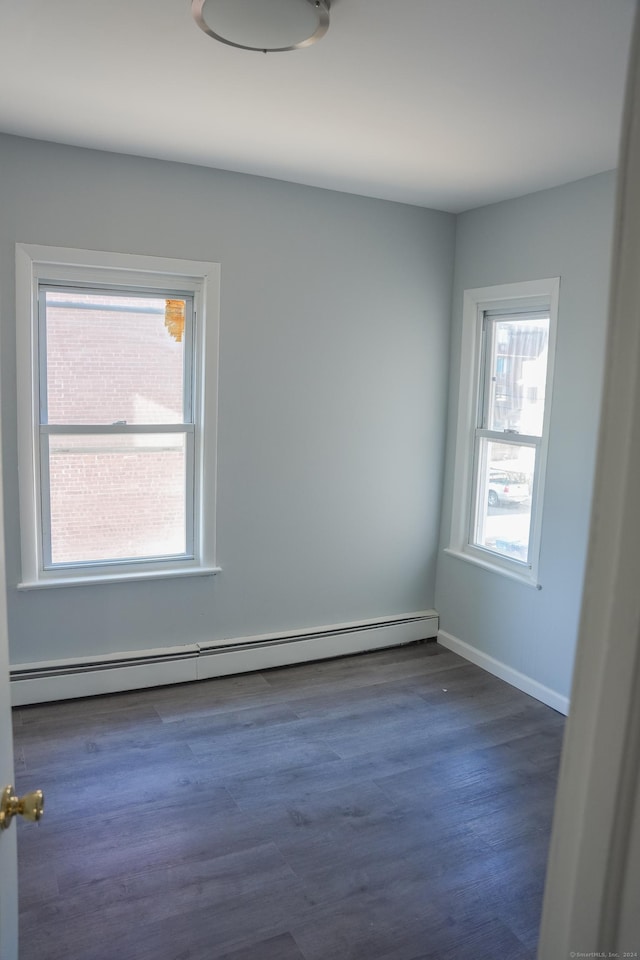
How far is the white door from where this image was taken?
1.10 m

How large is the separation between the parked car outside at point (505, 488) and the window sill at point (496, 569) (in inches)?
13.6

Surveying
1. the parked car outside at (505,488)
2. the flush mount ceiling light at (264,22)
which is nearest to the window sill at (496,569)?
the parked car outside at (505,488)

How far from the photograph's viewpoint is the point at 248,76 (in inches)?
91.3

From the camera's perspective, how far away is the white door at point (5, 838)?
1.10m

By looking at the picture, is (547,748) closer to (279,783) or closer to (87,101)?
(279,783)

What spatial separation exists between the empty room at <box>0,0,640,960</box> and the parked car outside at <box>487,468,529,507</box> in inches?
0.7

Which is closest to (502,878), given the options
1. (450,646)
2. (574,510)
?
(574,510)

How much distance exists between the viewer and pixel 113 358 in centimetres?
347

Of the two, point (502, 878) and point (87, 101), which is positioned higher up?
point (87, 101)

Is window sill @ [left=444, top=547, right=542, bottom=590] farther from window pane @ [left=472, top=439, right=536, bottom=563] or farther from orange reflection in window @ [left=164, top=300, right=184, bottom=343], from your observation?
orange reflection in window @ [left=164, top=300, right=184, bottom=343]

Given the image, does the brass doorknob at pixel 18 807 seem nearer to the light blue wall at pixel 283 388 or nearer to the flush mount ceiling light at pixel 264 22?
the flush mount ceiling light at pixel 264 22

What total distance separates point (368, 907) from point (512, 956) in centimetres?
45

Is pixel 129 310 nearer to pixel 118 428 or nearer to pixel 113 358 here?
pixel 113 358

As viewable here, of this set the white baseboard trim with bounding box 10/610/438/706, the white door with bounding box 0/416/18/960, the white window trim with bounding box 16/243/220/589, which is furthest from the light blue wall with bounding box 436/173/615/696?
the white door with bounding box 0/416/18/960
